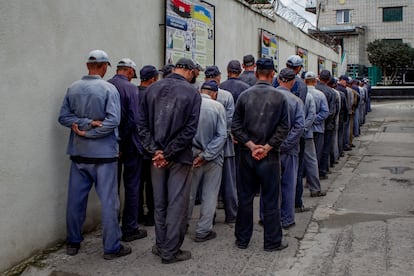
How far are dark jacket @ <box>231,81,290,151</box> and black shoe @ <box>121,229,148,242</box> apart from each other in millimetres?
1604

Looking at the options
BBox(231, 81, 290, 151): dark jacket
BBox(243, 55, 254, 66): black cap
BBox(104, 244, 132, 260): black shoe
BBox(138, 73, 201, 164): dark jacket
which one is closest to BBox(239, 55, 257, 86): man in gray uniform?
BBox(243, 55, 254, 66): black cap

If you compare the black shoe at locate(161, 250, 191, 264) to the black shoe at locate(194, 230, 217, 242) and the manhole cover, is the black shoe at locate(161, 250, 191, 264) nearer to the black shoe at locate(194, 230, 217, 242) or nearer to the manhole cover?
the black shoe at locate(194, 230, 217, 242)

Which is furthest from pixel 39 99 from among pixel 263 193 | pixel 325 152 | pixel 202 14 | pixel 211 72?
pixel 325 152

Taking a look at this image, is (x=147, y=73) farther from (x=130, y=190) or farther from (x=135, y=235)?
(x=135, y=235)

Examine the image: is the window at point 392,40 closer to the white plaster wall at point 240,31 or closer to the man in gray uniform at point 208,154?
the white plaster wall at point 240,31

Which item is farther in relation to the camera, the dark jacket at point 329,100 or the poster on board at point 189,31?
the dark jacket at point 329,100

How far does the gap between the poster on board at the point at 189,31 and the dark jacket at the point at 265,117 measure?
2700 millimetres

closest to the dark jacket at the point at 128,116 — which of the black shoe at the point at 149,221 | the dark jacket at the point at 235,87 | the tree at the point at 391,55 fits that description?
the black shoe at the point at 149,221

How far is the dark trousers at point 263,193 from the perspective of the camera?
4.93 metres

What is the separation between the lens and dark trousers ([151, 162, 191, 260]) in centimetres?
461

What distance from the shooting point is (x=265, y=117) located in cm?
489

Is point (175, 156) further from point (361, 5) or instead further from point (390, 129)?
point (361, 5)

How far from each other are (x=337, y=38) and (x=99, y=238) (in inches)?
1531

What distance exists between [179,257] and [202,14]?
16.7 feet
